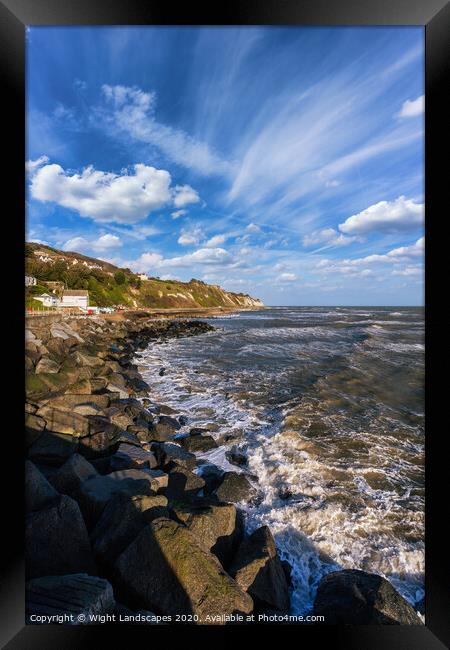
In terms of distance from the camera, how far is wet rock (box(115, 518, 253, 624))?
2.48 metres

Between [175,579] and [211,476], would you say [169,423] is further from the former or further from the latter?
[175,579]

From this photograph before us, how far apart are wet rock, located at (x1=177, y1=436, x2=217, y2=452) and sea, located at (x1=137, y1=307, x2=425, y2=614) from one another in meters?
0.22

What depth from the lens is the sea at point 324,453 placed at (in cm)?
375

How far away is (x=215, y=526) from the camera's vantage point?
3.40 meters

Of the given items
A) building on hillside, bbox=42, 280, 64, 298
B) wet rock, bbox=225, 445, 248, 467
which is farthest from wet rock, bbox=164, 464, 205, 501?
building on hillside, bbox=42, 280, 64, 298

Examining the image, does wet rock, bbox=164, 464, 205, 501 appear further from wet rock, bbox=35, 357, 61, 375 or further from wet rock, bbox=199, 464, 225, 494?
wet rock, bbox=35, 357, 61, 375

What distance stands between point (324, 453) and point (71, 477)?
529cm

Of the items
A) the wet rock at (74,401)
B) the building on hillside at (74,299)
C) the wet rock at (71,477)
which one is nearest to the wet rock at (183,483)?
the wet rock at (71,477)
